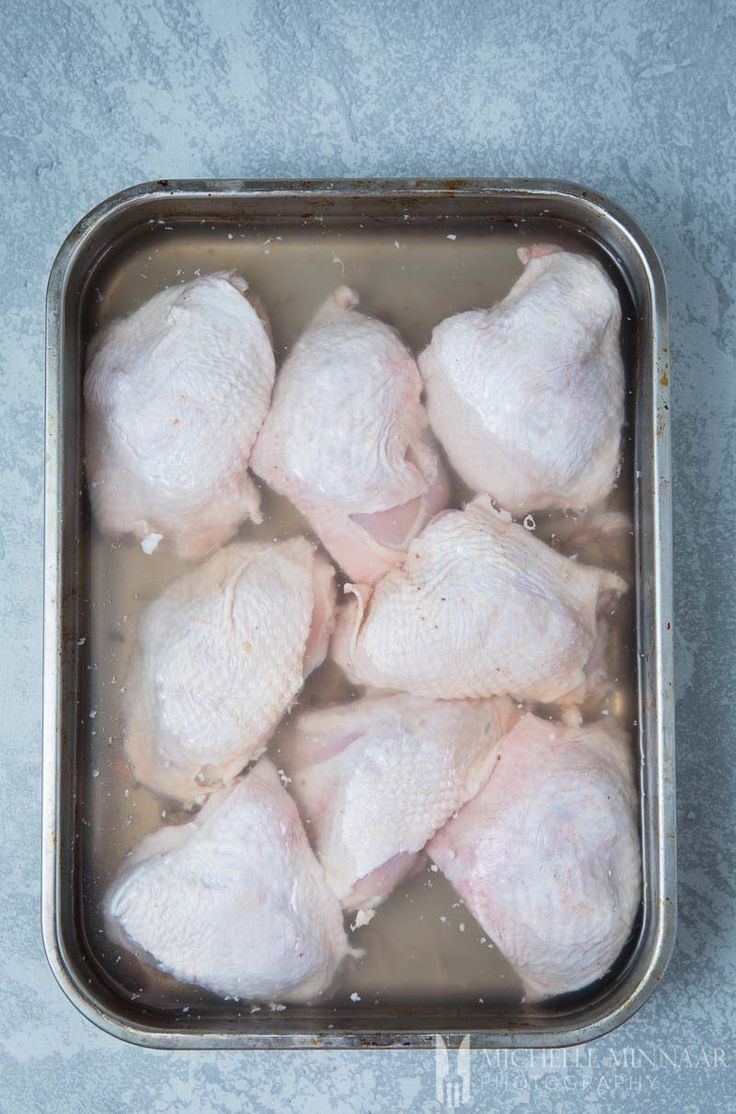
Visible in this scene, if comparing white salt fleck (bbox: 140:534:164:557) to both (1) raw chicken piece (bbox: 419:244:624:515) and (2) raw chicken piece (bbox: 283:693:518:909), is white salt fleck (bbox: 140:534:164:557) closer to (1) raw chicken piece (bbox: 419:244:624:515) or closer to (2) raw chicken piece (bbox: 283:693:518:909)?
(2) raw chicken piece (bbox: 283:693:518:909)

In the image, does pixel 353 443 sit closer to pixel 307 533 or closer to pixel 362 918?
pixel 307 533

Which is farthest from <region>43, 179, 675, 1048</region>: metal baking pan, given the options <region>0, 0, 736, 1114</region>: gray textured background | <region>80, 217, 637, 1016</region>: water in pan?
<region>0, 0, 736, 1114</region>: gray textured background

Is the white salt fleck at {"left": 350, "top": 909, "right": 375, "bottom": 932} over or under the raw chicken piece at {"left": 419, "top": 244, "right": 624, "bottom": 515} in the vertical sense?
under

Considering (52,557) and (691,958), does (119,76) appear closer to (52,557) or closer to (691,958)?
(52,557)

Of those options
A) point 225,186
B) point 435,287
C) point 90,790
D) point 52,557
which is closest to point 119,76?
point 225,186

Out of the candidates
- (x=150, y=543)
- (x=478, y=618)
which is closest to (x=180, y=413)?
(x=150, y=543)

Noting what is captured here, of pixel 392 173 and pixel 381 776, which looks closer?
pixel 381 776

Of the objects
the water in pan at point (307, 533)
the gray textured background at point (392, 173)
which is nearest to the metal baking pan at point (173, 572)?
the water in pan at point (307, 533)
